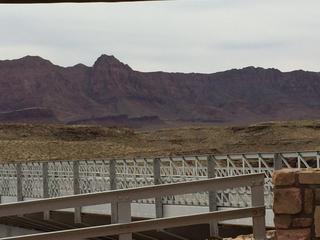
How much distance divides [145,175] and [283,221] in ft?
43.0

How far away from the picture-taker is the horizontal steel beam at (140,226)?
6355 millimetres

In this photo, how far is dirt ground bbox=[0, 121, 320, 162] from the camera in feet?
260

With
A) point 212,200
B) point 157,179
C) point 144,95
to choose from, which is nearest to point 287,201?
point 212,200

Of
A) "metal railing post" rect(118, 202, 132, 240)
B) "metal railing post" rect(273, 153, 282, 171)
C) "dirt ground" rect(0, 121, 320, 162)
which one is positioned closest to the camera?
"metal railing post" rect(118, 202, 132, 240)

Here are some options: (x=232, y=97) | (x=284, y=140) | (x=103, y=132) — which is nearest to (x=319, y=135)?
(x=284, y=140)

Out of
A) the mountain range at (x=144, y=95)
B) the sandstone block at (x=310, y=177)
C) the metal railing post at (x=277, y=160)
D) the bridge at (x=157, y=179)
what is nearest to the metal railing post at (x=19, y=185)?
the bridge at (x=157, y=179)

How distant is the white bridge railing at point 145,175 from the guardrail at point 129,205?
5.79 m

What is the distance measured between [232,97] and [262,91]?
24.5 ft

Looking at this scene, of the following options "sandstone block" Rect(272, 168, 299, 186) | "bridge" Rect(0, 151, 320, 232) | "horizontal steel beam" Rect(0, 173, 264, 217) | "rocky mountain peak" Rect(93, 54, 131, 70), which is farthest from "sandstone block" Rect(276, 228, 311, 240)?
"rocky mountain peak" Rect(93, 54, 131, 70)

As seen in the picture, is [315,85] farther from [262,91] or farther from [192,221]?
[192,221]

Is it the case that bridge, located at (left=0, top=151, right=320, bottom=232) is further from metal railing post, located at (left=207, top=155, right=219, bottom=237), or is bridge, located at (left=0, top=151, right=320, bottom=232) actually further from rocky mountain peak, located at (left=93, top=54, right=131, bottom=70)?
rocky mountain peak, located at (left=93, top=54, right=131, bottom=70)

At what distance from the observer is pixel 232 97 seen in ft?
627

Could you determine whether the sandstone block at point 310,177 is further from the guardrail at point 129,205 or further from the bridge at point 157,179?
the bridge at point 157,179

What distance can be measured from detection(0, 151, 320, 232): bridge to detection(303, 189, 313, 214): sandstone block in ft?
5.55
